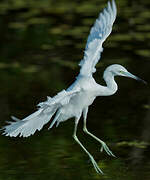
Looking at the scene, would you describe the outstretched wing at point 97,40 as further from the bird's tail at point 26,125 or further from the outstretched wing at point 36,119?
the bird's tail at point 26,125

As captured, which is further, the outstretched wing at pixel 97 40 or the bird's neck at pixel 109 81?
the bird's neck at pixel 109 81

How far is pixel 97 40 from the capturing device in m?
4.87

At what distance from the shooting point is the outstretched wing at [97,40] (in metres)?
4.79

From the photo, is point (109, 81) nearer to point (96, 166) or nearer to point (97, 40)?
point (97, 40)

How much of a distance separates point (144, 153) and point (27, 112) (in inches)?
61.0

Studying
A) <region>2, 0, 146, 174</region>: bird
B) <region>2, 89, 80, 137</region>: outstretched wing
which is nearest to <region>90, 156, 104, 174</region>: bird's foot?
<region>2, 0, 146, 174</region>: bird

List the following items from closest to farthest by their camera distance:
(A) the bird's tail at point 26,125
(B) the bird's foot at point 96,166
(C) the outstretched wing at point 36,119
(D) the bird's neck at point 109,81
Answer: (C) the outstretched wing at point 36,119 < (A) the bird's tail at point 26,125 < (D) the bird's neck at point 109,81 < (B) the bird's foot at point 96,166

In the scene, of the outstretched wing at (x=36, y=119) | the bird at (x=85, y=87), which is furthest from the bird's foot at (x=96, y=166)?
the outstretched wing at (x=36, y=119)

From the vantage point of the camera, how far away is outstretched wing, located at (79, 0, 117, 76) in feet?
15.7

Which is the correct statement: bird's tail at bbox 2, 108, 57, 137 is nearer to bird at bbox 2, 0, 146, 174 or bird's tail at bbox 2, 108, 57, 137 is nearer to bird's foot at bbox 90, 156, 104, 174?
bird at bbox 2, 0, 146, 174

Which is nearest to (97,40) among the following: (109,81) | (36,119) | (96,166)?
(109,81)

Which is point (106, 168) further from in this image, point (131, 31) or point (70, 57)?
point (131, 31)

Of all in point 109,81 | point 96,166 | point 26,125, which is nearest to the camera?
point 26,125

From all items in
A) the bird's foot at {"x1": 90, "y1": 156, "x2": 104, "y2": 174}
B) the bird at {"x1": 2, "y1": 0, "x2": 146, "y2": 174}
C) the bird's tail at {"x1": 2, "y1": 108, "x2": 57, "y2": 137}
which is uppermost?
the bird at {"x1": 2, "y1": 0, "x2": 146, "y2": 174}
